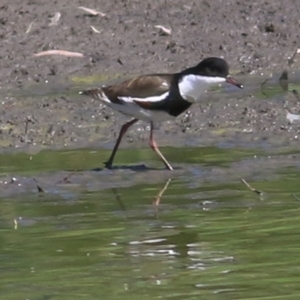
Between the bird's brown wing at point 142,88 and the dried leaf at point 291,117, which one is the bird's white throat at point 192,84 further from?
the dried leaf at point 291,117

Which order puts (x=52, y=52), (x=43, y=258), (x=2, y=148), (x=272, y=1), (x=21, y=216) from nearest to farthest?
1. (x=43, y=258)
2. (x=21, y=216)
3. (x=2, y=148)
4. (x=52, y=52)
5. (x=272, y=1)

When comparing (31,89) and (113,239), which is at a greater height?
(113,239)

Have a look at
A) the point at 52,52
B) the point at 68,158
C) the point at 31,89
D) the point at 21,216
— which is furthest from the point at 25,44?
the point at 21,216

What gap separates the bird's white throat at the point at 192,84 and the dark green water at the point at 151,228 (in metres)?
0.60

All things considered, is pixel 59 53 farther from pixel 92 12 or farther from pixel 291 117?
pixel 291 117

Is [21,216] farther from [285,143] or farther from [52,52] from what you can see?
[52,52]

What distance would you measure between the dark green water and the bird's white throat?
600mm

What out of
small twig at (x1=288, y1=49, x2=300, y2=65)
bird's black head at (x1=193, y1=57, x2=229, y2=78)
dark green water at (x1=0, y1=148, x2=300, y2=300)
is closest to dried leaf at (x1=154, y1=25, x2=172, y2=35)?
small twig at (x1=288, y1=49, x2=300, y2=65)

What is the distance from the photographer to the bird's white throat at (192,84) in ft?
35.1

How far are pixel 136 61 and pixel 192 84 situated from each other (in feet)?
15.8

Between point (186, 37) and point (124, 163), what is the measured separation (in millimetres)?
5287

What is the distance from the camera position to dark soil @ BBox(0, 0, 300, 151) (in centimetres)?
1237

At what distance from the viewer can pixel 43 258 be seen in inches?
295

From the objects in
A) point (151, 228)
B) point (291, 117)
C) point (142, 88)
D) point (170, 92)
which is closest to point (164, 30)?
point (291, 117)
